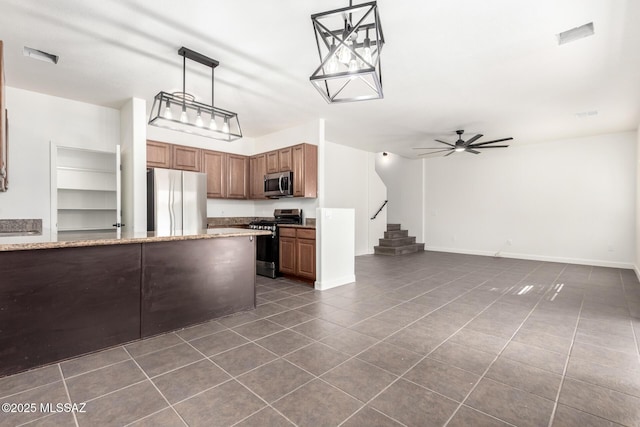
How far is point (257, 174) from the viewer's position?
19.0 feet

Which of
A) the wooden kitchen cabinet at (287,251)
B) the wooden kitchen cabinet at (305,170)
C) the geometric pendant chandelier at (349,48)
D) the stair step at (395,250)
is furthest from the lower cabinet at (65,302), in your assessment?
the stair step at (395,250)

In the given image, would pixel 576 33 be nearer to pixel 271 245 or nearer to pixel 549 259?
pixel 271 245

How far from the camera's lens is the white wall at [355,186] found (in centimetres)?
661

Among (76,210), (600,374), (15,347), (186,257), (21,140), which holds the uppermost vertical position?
(21,140)

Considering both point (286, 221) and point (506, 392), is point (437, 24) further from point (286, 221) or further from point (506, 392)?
point (286, 221)

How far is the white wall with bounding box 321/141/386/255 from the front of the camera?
6.61 meters

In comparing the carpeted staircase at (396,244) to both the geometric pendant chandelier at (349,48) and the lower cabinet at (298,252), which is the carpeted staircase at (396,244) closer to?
the lower cabinet at (298,252)

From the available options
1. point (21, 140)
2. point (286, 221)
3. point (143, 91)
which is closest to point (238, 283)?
point (286, 221)

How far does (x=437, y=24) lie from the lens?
95.9 inches

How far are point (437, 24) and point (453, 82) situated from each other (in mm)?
1274

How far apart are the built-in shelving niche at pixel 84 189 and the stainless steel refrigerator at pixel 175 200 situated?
2.36 feet

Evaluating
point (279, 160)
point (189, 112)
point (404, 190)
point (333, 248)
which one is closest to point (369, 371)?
point (333, 248)

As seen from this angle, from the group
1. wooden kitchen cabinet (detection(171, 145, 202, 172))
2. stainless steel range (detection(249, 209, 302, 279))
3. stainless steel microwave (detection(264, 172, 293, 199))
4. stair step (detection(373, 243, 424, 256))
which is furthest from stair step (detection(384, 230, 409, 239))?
wooden kitchen cabinet (detection(171, 145, 202, 172))

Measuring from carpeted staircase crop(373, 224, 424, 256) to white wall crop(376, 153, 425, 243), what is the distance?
439 mm
